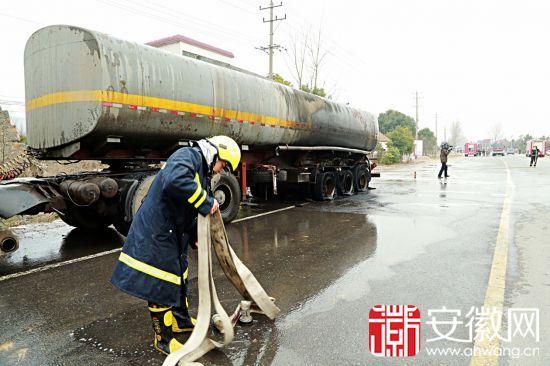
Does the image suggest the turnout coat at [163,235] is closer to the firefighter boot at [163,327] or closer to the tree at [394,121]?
the firefighter boot at [163,327]

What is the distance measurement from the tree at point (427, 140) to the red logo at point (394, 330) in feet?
249

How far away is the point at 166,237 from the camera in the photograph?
312 cm

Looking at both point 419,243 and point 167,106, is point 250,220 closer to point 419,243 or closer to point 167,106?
point 167,106

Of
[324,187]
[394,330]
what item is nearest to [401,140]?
[324,187]

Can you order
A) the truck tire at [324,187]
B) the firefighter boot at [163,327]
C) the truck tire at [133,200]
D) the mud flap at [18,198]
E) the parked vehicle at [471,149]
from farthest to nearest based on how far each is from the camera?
the parked vehicle at [471,149], the truck tire at [324,187], the truck tire at [133,200], the mud flap at [18,198], the firefighter boot at [163,327]

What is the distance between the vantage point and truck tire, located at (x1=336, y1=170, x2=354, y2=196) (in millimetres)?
13898

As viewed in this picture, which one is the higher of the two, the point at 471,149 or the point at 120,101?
the point at 471,149

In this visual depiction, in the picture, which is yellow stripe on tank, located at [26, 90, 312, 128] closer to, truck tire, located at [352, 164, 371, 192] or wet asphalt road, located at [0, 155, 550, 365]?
wet asphalt road, located at [0, 155, 550, 365]

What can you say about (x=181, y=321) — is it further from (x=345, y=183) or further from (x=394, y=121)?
(x=394, y=121)

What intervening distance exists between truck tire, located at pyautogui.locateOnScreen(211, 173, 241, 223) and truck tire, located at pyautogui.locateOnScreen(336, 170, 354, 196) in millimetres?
5794

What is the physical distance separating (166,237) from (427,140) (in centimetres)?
8202

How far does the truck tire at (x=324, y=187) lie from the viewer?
1255cm

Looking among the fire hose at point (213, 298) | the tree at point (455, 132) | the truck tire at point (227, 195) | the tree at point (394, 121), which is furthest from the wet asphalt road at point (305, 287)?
the tree at point (455, 132)

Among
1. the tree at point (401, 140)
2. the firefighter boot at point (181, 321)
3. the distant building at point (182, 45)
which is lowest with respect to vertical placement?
the firefighter boot at point (181, 321)
